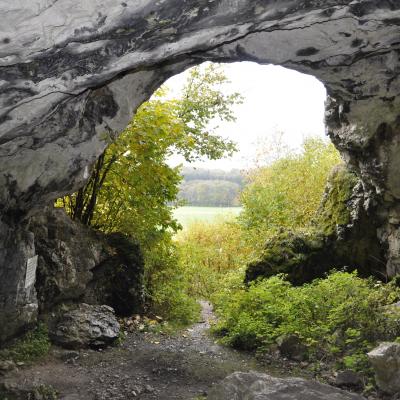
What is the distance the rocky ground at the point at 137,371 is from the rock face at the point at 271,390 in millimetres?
1222

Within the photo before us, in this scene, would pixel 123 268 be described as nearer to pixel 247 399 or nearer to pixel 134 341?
pixel 134 341

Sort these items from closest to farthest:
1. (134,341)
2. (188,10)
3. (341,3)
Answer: (188,10)
(341,3)
(134,341)

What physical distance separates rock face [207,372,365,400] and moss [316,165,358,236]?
24.6ft

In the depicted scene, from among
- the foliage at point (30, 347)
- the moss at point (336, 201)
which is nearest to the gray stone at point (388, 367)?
the foliage at point (30, 347)

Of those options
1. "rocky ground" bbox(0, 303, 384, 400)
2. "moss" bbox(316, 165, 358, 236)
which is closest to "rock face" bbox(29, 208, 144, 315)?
"rocky ground" bbox(0, 303, 384, 400)

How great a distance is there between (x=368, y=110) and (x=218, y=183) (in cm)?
4337

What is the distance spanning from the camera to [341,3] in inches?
193

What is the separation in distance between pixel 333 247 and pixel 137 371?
23.5 feet

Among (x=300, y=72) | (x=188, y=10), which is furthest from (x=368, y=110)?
(x=188, y=10)

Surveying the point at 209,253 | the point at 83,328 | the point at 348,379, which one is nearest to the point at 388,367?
the point at 348,379

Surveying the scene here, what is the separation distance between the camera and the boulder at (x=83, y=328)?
350 inches

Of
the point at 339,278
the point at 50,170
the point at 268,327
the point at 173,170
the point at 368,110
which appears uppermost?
the point at 368,110

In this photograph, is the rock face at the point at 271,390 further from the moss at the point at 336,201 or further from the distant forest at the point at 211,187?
the distant forest at the point at 211,187

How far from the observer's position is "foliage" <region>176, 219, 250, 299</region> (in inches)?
701
